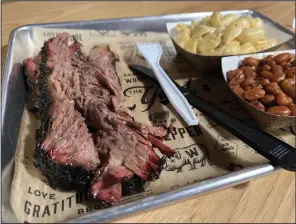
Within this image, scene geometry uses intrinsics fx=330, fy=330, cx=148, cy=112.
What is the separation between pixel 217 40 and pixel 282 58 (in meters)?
0.27

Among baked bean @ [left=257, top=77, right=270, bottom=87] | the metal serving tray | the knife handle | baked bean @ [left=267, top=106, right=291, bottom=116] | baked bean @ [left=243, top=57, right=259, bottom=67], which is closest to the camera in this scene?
the metal serving tray

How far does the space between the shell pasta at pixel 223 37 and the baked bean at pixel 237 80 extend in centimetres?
15

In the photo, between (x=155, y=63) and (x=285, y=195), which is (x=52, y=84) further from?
(x=285, y=195)

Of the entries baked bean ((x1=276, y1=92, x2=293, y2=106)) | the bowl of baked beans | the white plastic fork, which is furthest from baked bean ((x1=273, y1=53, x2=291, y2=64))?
the white plastic fork

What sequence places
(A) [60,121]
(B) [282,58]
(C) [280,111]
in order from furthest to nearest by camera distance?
(B) [282,58] → (C) [280,111] → (A) [60,121]

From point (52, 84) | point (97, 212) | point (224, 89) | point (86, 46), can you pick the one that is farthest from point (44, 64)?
point (224, 89)

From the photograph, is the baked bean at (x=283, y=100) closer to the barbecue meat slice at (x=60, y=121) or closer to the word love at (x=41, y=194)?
the barbecue meat slice at (x=60, y=121)

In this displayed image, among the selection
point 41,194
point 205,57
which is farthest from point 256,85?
point 41,194

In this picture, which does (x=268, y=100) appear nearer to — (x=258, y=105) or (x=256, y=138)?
(x=258, y=105)

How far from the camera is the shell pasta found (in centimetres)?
139

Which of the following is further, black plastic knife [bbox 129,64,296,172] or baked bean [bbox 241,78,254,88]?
baked bean [bbox 241,78,254,88]

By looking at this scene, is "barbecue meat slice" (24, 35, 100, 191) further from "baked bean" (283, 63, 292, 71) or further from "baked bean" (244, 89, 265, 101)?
"baked bean" (283, 63, 292, 71)

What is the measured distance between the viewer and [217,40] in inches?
55.0

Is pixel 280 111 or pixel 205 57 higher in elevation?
pixel 205 57
